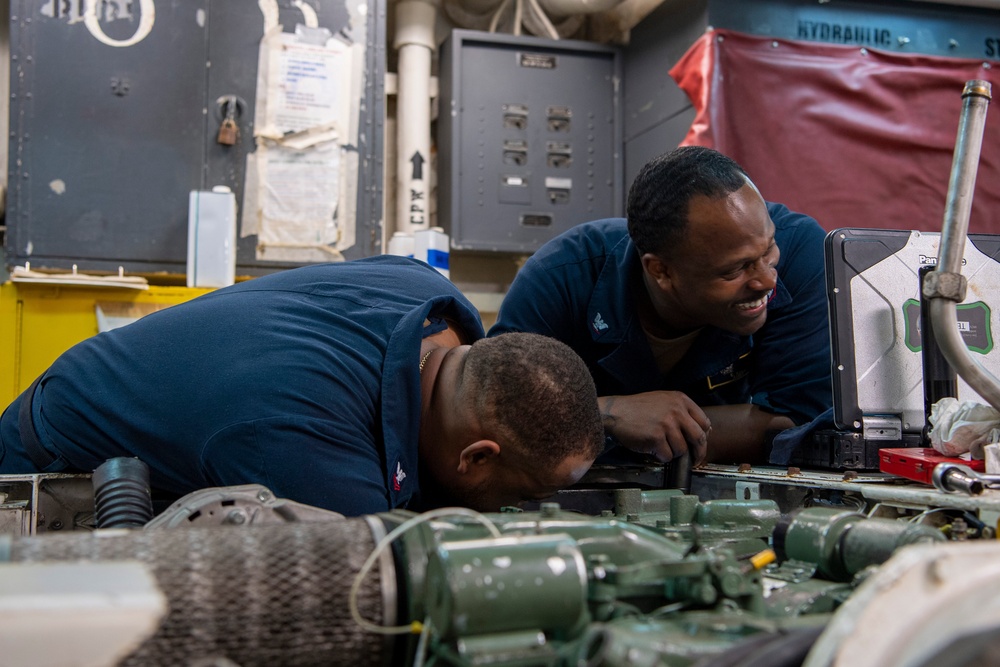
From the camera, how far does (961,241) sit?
1.34 metres

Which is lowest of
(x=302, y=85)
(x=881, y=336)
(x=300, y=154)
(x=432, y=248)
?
(x=881, y=336)

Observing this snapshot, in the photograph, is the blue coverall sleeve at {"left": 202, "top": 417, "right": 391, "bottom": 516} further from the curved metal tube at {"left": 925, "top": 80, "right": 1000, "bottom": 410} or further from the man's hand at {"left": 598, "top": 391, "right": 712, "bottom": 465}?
the curved metal tube at {"left": 925, "top": 80, "right": 1000, "bottom": 410}

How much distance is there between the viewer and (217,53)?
361cm

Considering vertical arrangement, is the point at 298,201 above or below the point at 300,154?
below

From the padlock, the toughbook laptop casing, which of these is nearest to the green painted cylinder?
the toughbook laptop casing

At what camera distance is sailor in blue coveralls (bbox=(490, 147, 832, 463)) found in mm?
1943

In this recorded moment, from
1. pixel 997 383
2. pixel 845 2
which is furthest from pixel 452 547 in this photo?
pixel 845 2

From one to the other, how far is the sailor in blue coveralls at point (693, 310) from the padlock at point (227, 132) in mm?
1822

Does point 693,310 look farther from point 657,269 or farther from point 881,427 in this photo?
point 881,427

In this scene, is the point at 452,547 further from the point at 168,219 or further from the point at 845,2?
the point at 845,2

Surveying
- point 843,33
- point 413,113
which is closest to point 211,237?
point 413,113

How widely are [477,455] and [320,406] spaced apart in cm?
28

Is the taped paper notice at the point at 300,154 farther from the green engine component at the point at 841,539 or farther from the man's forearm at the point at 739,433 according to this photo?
the green engine component at the point at 841,539

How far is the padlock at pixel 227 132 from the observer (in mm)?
3568
